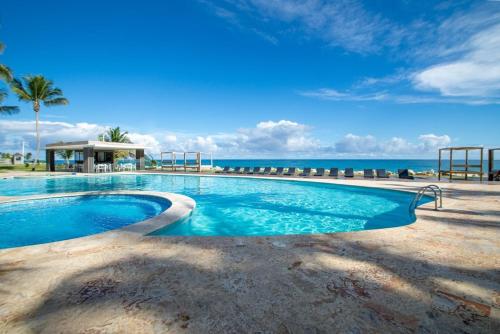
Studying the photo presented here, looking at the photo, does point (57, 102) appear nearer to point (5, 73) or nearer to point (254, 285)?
point (5, 73)

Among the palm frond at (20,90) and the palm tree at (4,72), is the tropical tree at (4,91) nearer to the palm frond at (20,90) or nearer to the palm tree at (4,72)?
the palm tree at (4,72)

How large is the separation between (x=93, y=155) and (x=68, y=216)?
14683 millimetres

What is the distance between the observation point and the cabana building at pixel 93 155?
18891mm

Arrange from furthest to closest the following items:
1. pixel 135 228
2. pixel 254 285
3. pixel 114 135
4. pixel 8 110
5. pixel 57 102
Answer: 1. pixel 114 135
2. pixel 57 102
3. pixel 8 110
4. pixel 135 228
5. pixel 254 285

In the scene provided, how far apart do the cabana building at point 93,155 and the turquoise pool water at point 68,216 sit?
38.8ft

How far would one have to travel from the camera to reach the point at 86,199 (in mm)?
9164

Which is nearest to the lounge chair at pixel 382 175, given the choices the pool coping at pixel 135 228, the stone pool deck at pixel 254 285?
the stone pool deck at pixel 254 285

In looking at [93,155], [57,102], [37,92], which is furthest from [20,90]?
[93,155]

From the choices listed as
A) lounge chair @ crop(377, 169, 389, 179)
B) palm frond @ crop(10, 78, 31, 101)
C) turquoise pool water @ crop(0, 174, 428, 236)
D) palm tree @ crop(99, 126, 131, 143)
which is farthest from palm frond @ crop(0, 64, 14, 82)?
lounge chair @ crop(377, 169, 389, 179)

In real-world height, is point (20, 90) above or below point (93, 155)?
above

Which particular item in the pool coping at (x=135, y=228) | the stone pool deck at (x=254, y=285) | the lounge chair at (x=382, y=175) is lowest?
the pool coping at (x=135, y=228)

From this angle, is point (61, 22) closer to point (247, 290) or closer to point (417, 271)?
point (247, 290)

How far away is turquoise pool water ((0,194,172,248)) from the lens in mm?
5512

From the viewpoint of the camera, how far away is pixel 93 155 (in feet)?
63.6
